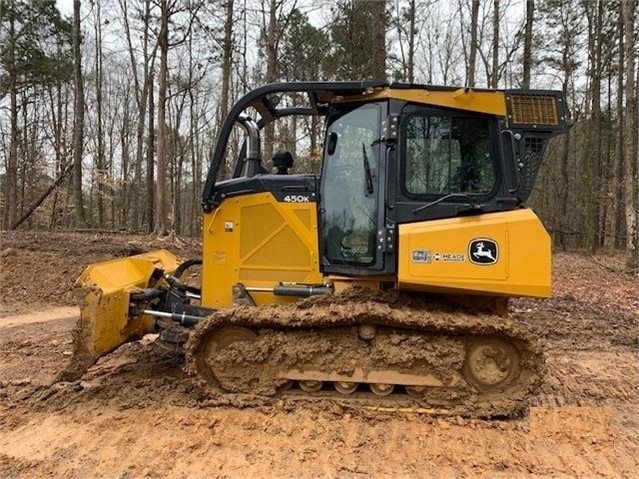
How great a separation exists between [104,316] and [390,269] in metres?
2.54

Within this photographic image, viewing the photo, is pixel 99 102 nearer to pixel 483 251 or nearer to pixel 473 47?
pixel 473 47

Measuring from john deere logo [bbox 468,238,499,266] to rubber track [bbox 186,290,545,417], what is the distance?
464 millimetres

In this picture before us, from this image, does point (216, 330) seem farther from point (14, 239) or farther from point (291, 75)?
point (291, 75)

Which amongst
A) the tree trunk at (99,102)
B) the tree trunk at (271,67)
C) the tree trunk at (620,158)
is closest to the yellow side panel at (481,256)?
the tree trunk at (271,67)

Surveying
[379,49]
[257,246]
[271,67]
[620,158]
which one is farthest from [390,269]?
[620,158]

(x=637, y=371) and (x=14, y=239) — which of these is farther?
(x=14, y=239)

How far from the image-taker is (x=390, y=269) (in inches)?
187

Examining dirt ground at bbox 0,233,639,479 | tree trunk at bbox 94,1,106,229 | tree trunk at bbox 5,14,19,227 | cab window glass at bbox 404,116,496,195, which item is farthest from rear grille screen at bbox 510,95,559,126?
tree trunk at bbox 94,1,106,229

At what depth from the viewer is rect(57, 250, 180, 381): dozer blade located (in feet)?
15.7

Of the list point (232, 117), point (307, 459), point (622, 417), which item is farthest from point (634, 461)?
point (232, 117)

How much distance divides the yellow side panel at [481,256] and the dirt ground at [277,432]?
1.07 m

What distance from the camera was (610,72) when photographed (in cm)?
2491

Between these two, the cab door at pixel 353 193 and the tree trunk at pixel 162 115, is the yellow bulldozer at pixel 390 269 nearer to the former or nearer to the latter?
the cab door at pixel 353 193

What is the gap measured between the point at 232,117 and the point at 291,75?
1887 cm
